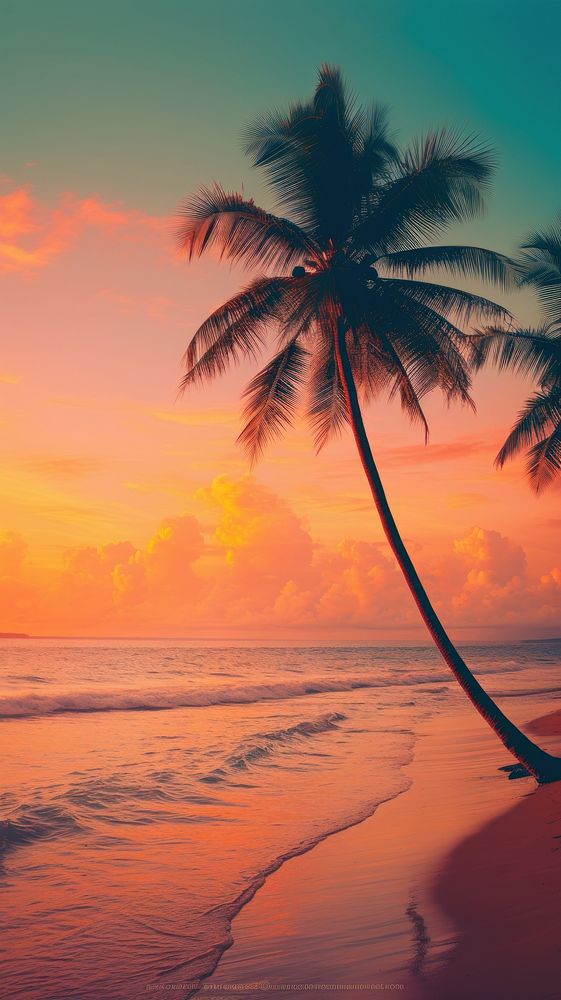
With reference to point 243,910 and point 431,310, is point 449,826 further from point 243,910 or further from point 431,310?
point 431,310

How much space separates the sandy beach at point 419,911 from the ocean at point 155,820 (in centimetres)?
37

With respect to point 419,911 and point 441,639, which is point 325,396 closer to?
point 441,639

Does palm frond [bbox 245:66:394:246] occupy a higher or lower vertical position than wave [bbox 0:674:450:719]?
higher

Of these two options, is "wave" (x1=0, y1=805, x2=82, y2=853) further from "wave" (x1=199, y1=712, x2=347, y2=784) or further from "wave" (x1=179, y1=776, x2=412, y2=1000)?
"wave" (x1=199, y1=712, x2=347, y2=784)

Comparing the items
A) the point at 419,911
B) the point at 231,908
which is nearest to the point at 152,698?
the point at 231,908

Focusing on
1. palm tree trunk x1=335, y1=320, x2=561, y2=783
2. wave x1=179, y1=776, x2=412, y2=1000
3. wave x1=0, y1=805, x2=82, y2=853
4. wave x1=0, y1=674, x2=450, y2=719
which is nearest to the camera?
wave x1=179, y1=776, x2=412, y2=1000

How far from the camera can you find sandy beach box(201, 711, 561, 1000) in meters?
4.32

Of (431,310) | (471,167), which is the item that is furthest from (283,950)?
(471,167)

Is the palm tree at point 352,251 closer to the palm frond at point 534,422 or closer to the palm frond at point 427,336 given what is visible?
the palm frond at point 427,336

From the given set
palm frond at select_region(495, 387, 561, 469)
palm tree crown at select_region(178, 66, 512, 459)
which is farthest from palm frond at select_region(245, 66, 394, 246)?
palm frond at select_region(495, 387, 561, 469)

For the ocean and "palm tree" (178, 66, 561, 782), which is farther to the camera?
"palm tree" (178, 66, 561, 782)

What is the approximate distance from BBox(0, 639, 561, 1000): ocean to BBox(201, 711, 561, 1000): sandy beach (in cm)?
37

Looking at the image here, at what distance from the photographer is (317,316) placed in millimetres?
12656

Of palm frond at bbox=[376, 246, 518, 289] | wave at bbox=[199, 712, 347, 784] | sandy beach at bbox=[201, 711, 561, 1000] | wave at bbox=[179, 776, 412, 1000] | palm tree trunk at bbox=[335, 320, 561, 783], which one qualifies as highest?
palm frond at bbox=[376, 246, 518, 289]
